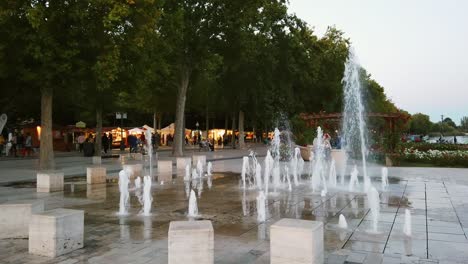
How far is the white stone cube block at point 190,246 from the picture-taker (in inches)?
216

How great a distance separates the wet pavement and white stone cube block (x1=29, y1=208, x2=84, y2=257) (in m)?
0.14

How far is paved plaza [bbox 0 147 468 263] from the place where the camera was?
6344 mm

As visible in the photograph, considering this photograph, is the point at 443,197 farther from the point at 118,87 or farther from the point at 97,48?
the point at 118,87

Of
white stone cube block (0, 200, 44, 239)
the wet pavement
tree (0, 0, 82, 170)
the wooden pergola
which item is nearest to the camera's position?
the wet pavement

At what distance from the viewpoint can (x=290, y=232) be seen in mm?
5500

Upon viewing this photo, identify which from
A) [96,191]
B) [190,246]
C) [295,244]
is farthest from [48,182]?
[295,244]

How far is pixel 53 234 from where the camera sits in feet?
20.9

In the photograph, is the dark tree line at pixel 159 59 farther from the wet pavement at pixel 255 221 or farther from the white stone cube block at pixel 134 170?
the wet pavement at pixel 255 221

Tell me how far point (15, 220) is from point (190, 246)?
3.64 metres

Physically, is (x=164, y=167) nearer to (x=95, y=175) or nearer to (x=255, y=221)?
(x=95, y=175)

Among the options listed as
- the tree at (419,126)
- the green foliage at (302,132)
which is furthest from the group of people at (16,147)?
the tree at (419,126)

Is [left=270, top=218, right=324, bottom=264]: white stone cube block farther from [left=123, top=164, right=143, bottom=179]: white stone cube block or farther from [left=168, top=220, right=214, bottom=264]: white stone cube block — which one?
[left=123, top=164, right=143, bottom=179]: white stone cube block

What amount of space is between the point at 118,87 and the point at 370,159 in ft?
46.3

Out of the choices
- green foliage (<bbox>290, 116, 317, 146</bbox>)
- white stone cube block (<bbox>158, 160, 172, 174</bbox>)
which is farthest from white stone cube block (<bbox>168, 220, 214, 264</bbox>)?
green foliage (<bbox>290, 116, 317, 146</bbox>)
